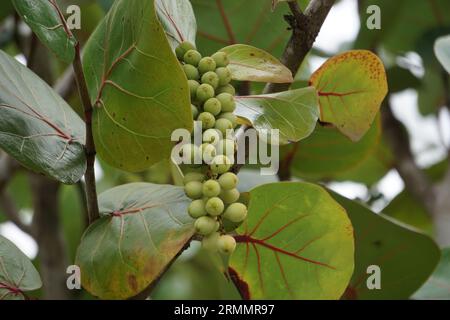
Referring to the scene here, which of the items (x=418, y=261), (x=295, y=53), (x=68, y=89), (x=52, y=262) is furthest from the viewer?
(x=68, y=89)

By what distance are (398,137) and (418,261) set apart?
47 centimetres

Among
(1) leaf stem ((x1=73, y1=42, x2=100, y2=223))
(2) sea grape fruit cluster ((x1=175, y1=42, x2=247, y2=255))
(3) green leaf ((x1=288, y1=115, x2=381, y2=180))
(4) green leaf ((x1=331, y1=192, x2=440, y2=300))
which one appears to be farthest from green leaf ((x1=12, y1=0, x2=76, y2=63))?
(3) green leaf ((x1=288, y1=115, x2=381, y2=180))

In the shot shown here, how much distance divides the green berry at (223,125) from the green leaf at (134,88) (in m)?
0.02

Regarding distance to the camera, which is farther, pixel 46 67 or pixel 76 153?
pixel 46 67

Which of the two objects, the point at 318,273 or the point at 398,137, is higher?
the point at 318,273

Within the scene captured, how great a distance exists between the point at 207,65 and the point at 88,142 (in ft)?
0.46

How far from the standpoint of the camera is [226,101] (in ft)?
2.12

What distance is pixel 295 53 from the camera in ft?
2.46

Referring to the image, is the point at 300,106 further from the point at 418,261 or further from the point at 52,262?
the point at 52,262

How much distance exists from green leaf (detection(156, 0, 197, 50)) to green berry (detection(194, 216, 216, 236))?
0.20 metres

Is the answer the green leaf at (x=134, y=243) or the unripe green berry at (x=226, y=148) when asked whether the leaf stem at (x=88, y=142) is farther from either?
the unripe green berry at (x=226, y=148)

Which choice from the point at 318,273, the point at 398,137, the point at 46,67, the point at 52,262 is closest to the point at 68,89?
the point at 46,67

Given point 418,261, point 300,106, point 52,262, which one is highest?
point 300,106

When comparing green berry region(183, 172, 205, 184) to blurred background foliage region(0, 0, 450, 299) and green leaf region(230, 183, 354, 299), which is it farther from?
blurred background foliage region(0, 0, 450, 299)
